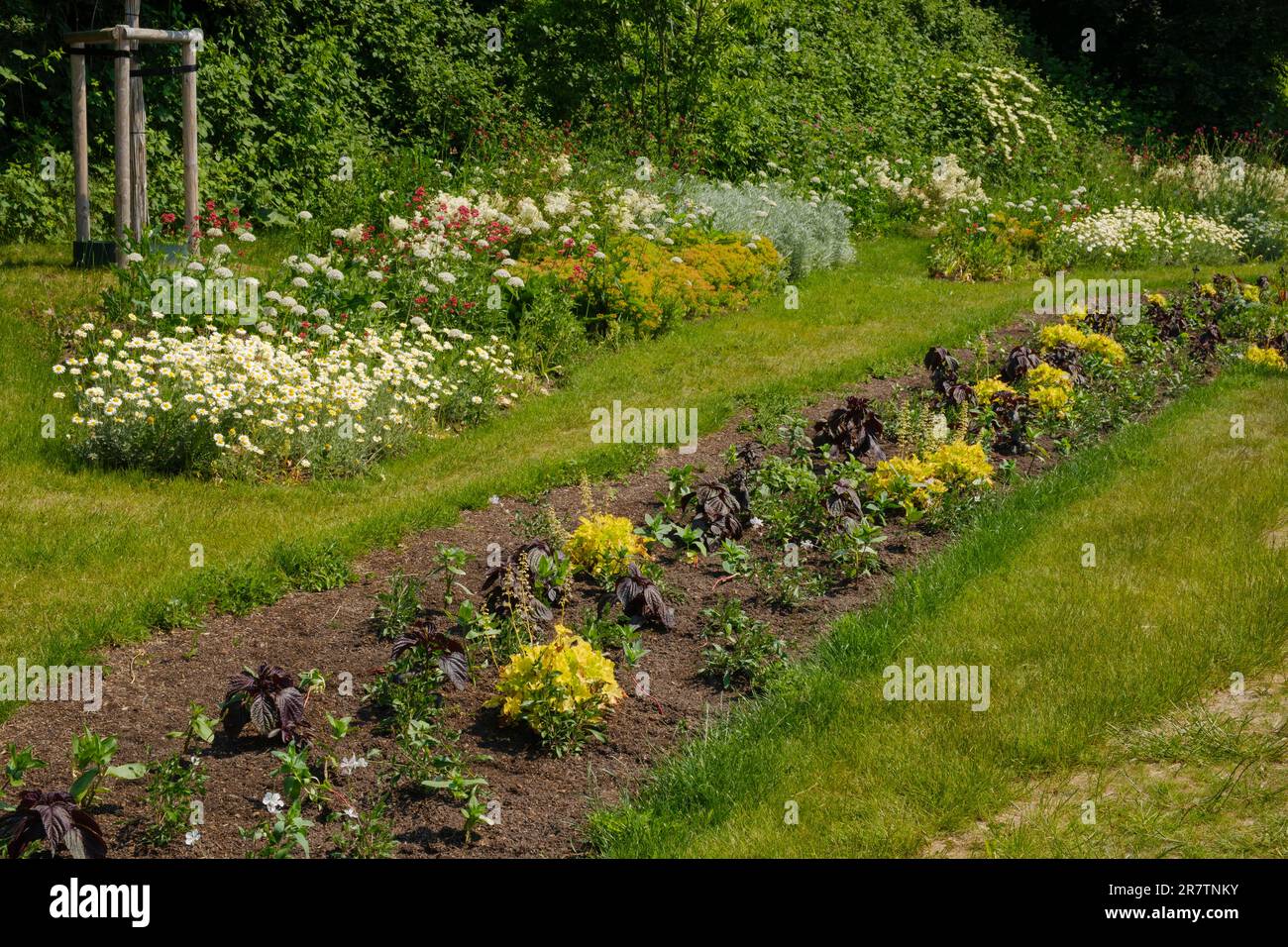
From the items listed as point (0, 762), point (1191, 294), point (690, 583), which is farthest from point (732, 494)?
point (1191, 294)

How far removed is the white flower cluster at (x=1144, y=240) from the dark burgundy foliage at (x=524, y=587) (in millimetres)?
11043

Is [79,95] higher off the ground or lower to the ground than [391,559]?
higher

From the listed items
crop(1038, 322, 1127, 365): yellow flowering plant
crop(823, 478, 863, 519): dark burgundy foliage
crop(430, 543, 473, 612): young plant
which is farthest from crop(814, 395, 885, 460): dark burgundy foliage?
crop(1038, 322, 1127, 365): yellow flowering plant

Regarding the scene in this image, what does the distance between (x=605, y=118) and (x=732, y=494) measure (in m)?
10.0

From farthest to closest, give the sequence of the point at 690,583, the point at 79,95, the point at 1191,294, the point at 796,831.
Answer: the point at 1191,294, the point at 79,95, the point at 690,583, the point at 796,831

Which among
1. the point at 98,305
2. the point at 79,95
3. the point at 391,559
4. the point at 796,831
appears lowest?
the point at 796,831

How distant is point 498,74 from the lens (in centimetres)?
1513

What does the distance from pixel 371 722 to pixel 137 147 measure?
684cm

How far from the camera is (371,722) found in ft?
14.5

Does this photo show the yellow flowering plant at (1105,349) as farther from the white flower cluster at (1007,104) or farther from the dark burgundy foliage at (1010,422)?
the white flower cluster at (1007,104)

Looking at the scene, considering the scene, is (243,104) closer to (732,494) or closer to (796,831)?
(732,494)

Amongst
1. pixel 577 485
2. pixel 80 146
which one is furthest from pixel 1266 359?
pixel 80 146

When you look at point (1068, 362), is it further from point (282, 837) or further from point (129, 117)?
point (129, 117)

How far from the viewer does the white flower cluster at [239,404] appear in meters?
6.68
